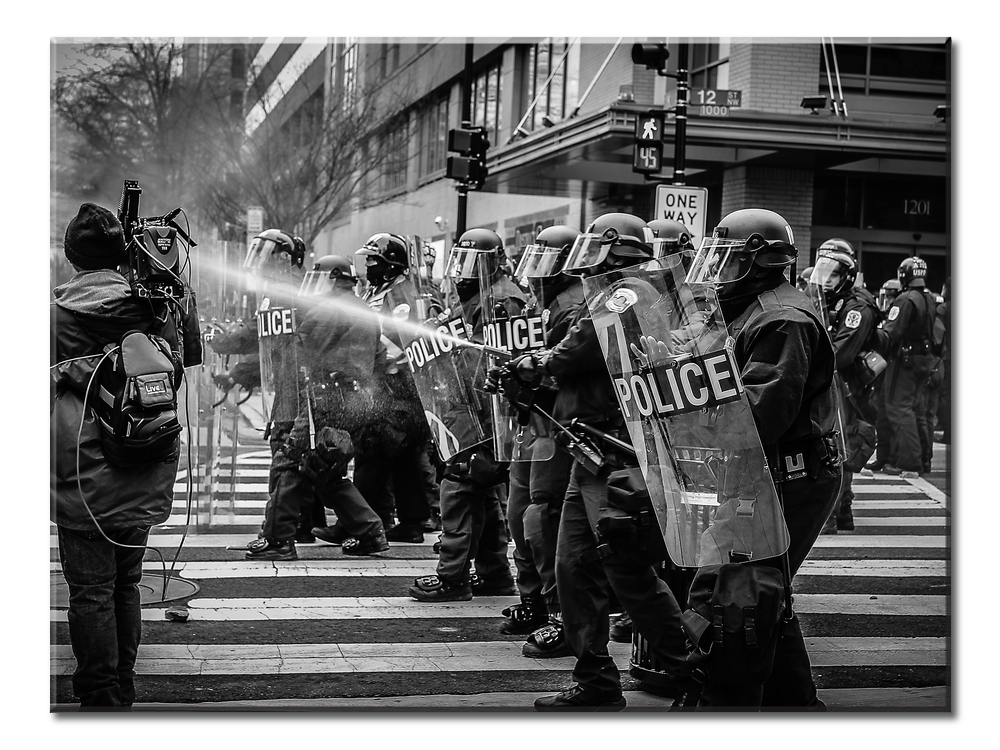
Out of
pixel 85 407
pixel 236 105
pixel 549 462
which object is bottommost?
pixel 549 462

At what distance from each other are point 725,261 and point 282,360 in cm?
424

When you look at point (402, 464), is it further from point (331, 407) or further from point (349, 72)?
point (349, 72)

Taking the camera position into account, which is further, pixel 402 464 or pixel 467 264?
pixel 402 464

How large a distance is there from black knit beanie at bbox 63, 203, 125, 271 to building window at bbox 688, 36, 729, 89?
29.9 ft

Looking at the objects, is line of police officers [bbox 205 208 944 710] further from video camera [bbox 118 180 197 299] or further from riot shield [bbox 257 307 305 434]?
video camera [bbox 118 180 197 299]

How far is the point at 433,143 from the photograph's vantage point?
18234mm

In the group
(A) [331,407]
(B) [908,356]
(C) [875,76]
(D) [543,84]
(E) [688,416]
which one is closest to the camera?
(E) [688,416]

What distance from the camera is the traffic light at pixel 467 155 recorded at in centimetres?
1606

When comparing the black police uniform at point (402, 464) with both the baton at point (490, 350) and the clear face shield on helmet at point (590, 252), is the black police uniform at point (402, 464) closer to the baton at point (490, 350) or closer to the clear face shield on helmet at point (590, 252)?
the baton at point (490, 350)

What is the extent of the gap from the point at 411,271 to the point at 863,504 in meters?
4.85

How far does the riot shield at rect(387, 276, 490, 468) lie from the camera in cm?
651

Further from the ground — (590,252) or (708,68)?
(708,68)

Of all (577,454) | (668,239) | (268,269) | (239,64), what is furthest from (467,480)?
(239,64)
